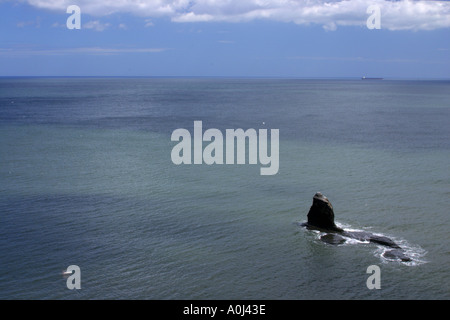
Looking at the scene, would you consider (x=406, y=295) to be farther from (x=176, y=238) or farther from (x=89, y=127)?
(x=89, y=127)

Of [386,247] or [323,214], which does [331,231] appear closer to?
[323,214]

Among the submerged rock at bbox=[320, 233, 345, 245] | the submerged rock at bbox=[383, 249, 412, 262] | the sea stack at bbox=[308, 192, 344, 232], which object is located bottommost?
the submerged rock at bbox=[383, 249, 412, 262]

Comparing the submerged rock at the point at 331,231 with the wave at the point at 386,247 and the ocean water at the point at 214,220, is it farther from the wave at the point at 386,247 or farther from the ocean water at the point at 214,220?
the ocean water at the point at 214,220

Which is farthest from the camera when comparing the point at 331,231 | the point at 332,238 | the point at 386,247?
the point at 331,231

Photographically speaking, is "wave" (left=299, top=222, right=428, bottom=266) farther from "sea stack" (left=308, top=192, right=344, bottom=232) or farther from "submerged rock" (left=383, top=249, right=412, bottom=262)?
"sea stack" (left=308, top=192, right=344, bottom=232)

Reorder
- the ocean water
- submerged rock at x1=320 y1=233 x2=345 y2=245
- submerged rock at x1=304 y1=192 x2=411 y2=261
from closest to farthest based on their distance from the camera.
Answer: the ocean water
submerged rock at x1=304 y1=192 x2=411 y2=261
submerged rock at x1=320 y1=233 x2=345 y2=245

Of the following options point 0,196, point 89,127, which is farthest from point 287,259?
point 89,127

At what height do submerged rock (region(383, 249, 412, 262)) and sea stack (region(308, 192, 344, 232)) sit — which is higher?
sea stack (region(308, 192, 344, 232))

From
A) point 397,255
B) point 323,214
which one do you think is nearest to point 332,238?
point 323,214

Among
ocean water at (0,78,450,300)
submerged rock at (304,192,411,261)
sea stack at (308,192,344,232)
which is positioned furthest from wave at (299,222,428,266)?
sea stack at (308,192,344,232)
